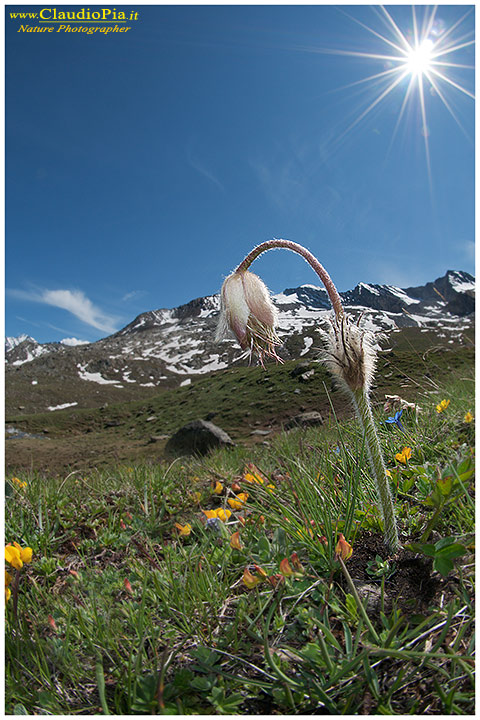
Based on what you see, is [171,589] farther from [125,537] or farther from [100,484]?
[100,484]

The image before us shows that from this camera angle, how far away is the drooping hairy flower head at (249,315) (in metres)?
2.08

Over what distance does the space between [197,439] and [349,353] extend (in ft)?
56.9

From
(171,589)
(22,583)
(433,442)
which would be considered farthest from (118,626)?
(433,442)

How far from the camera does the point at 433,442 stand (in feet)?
10.1

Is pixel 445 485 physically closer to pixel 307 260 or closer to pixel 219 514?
pixel 307 260

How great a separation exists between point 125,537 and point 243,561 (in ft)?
5.06

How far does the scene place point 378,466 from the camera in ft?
5.81

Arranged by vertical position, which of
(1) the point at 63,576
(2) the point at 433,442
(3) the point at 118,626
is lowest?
(1) the point at 63,576

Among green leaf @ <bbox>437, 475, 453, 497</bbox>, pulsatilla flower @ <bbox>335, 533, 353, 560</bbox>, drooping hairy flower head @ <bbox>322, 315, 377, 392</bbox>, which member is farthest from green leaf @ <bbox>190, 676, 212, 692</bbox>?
drooping hairy flower head @ <bbox>322, 315, 377, 392</bbox>

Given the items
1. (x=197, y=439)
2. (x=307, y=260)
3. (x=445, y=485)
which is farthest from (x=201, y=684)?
(x=197, y=439)

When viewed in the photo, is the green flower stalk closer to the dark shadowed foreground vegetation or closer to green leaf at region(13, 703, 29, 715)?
the dark shadowed foreground vegetation

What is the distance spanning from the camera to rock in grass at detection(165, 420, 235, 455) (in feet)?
57.4

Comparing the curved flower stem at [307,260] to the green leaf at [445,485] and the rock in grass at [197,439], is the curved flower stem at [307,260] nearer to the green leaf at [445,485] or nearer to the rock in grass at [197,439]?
the green leaf at [445,485]

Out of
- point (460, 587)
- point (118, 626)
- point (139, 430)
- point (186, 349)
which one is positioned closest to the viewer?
point (460, 587)
